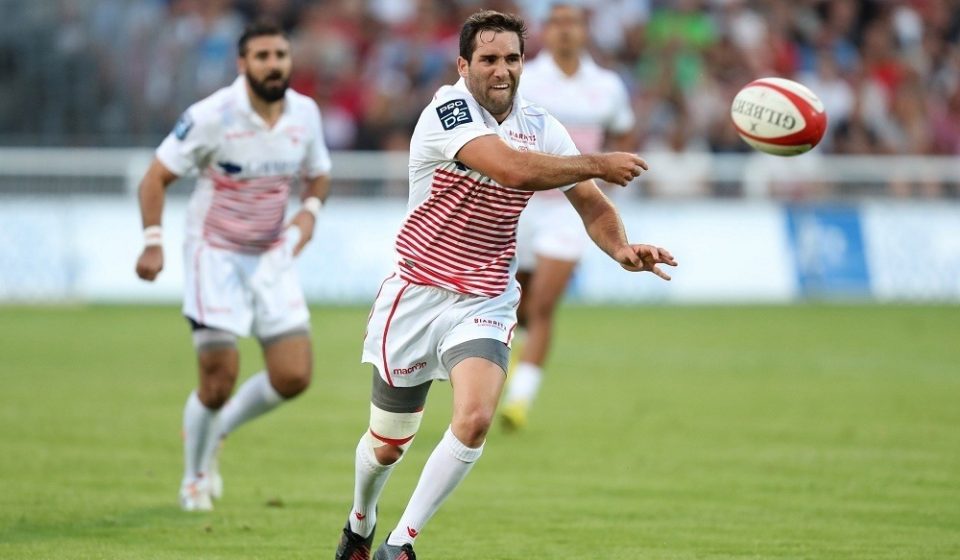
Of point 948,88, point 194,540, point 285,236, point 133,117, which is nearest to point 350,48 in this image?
point 133,117

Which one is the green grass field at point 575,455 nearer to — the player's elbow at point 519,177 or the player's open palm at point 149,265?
the player's open palm at point 149,265

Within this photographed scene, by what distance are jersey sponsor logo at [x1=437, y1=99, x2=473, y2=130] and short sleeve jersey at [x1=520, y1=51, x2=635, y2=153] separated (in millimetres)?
6051

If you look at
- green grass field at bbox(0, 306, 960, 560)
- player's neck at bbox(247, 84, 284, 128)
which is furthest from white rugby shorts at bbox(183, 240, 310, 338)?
green grass field at bbox(0, 306, 960, 560)

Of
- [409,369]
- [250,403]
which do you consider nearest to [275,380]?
[250,403]

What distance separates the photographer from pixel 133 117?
2406 centimetres

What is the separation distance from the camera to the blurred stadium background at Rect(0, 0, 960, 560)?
8.84 meters

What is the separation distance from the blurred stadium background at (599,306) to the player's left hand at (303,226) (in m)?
1.50

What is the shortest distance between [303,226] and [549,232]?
3364mm

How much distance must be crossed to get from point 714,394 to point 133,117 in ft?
41.5

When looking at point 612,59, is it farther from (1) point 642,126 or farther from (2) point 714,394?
(2) point 714,394

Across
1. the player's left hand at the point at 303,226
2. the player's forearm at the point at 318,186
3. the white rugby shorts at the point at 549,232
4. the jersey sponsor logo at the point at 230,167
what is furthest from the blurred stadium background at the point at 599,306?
the jersey sponsor logo at the point at 230,167

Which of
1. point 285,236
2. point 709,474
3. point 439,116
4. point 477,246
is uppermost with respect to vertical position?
point 439,116

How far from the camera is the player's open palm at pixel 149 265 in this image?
9.06 metres

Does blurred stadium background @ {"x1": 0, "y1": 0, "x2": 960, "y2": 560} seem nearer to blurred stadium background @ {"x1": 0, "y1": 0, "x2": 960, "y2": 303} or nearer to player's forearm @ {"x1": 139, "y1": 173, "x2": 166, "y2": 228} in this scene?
blurred stadium background @ {"x1": 0, "y1": 0, "x2": 960, "y2": 303}
